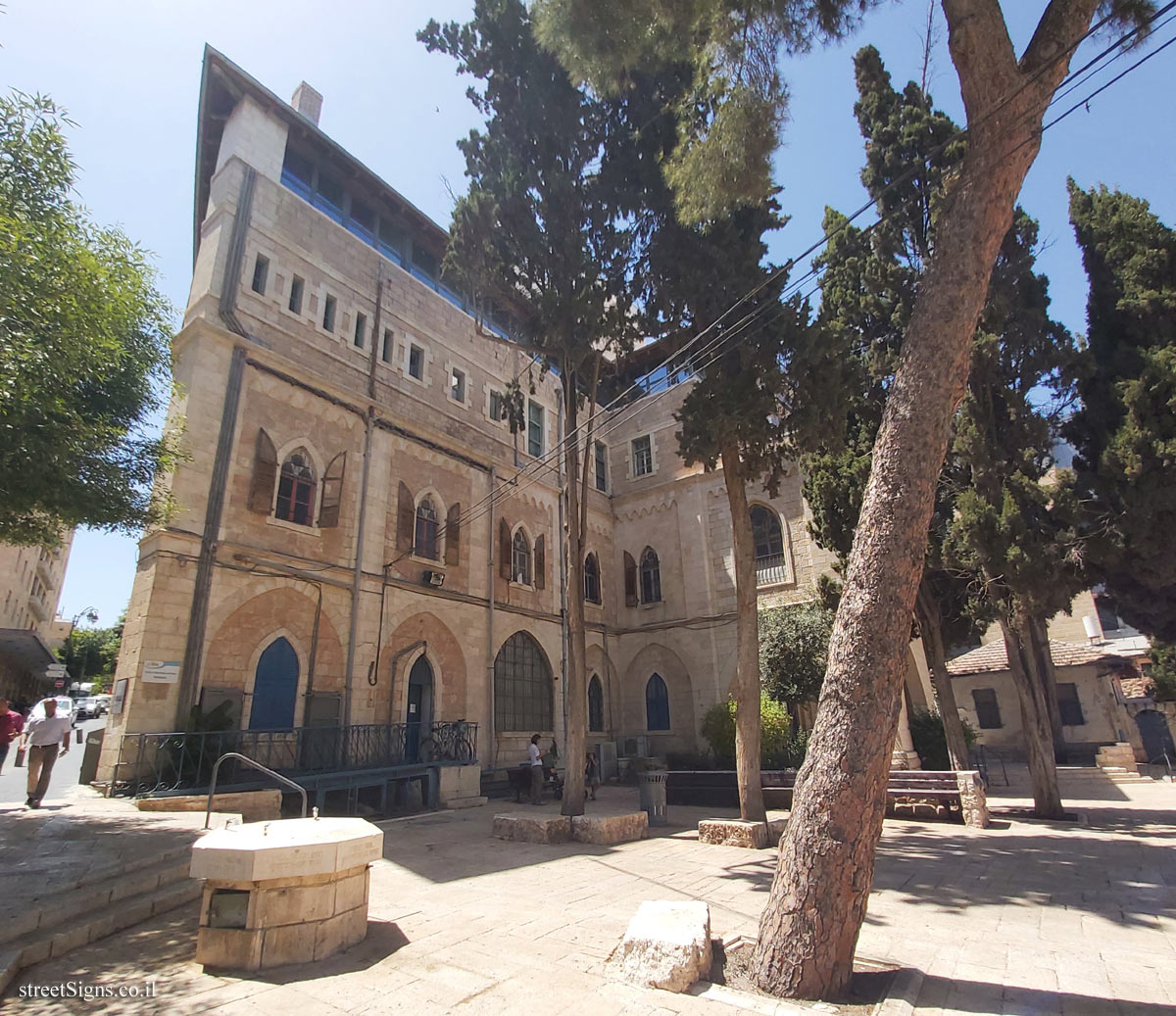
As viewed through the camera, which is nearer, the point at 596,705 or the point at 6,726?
the point at 6,726

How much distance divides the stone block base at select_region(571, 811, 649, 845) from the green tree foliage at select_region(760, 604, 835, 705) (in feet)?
24.0

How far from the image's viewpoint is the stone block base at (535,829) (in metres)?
8.76

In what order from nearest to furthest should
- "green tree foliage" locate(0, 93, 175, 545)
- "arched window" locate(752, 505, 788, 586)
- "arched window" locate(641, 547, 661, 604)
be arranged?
"green tree foliage" locate(0, 93, 175, 545) → "arched window" locate(752, 505, 788, 586) → "arched window" locate(641, 547, 661, 604)

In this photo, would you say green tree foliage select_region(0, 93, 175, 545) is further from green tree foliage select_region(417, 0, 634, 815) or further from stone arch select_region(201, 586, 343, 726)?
green tree foliage select_region(417, 0, 634, 815)

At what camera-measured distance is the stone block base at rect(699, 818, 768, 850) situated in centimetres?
851

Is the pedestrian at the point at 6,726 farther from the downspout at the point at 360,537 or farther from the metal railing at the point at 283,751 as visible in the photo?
the downspout at the point at 360,537

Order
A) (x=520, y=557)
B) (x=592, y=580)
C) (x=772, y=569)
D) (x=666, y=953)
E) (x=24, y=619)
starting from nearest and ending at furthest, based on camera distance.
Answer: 1. (x=666, y=953)
2. (x=520, y=557)
3. (x=772, y=569)
4. (x=592, y=580)
5. (x=24, y=619)

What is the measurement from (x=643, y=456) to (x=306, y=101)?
14.3 meters

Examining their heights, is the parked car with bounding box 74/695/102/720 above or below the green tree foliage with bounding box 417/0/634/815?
below

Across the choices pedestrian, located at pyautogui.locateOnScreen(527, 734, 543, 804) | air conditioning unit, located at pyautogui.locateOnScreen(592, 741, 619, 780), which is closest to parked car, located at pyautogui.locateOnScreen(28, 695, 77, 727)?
pedestrian, located at pyautogui.locateOnScreen(527, 734, 543, 804)

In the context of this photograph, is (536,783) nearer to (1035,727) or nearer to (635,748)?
(635,748)

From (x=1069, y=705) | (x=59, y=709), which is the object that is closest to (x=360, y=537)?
(x=59, y=709)

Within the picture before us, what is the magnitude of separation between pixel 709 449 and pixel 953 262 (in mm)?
5261

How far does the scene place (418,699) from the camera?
14945 mm
